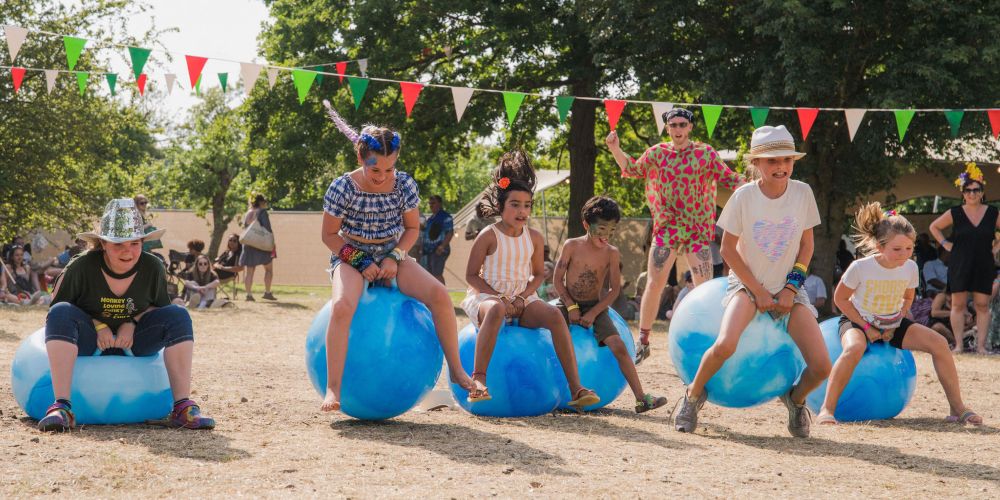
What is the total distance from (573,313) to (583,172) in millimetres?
13947

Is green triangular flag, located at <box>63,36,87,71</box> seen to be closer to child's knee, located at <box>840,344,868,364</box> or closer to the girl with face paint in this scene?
the girl with face paint

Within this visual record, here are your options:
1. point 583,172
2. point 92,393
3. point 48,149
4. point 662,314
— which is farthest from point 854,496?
point 48,149

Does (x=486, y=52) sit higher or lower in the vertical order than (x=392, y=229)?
higher

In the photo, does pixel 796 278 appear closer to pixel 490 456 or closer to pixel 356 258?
pixel 490 456

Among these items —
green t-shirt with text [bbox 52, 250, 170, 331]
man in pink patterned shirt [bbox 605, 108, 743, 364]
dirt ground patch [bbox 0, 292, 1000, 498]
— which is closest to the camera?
dirt ground patch [bbox 0, 292, 1000, 498]

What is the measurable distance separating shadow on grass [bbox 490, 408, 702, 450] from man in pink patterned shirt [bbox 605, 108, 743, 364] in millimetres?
1660

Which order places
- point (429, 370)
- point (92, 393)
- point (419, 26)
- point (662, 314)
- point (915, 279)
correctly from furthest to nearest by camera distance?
point (419, 26), point (662, 314), point (915, 279), point (429, 370), point (92, 393)

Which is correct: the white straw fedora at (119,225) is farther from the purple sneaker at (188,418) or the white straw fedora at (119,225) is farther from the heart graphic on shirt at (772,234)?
the heart graphic on shirt at (772,234)

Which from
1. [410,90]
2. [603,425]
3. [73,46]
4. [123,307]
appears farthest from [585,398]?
[73,46]

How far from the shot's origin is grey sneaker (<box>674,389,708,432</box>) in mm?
6500

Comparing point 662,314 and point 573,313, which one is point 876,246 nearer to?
point 573,313

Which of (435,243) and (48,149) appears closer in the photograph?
(435,243)

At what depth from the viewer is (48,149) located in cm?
2228

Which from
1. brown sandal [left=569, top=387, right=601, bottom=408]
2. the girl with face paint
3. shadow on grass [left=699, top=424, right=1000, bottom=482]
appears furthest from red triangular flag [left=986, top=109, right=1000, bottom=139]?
the girl with face paint
